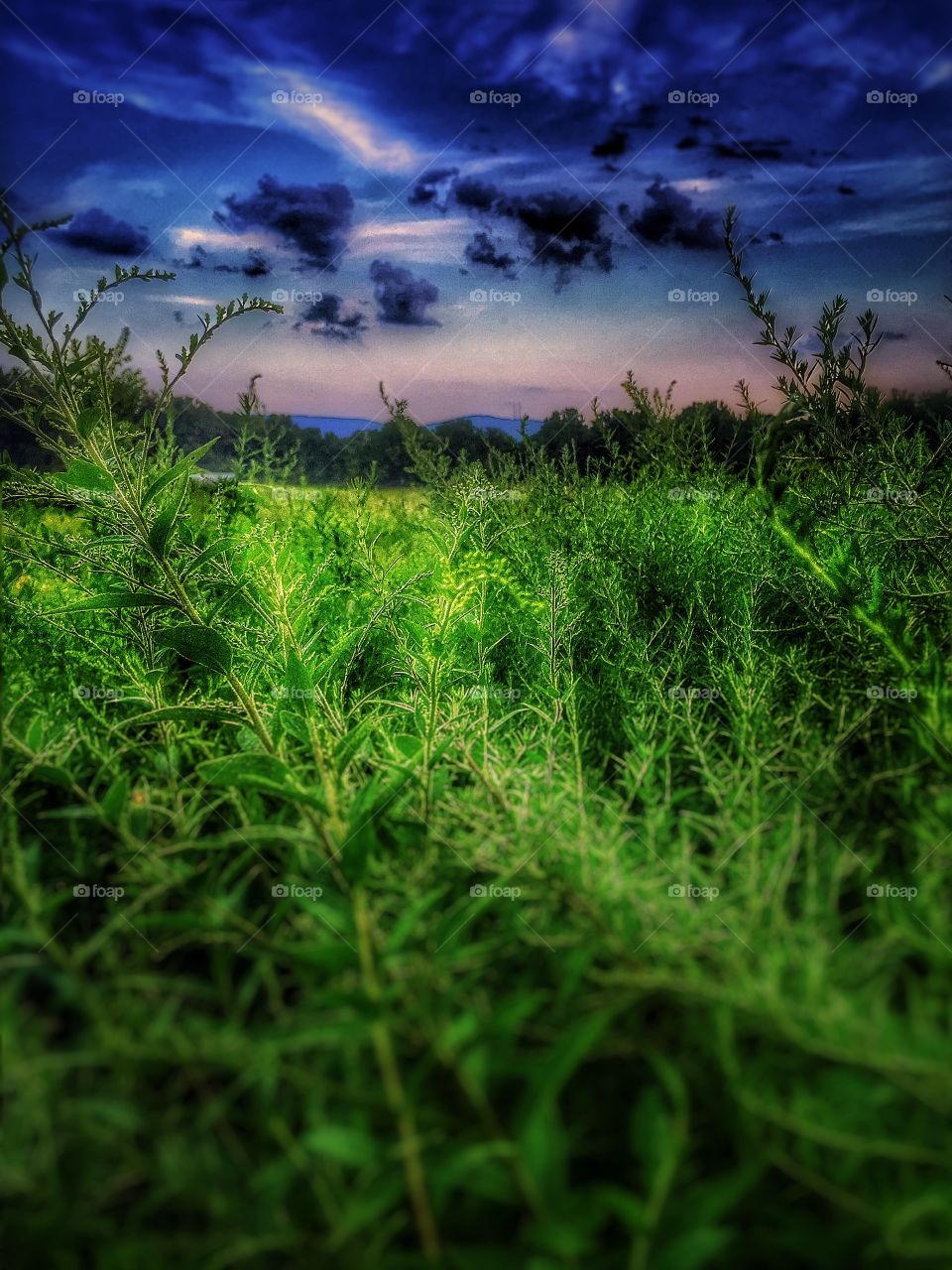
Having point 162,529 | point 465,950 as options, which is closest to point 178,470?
point 162,529

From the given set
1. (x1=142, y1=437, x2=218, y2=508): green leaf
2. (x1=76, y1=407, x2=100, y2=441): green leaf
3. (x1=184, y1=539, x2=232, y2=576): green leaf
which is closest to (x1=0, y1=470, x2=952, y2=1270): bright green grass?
(x1=184, y1=539, x2=232, y2=576): green leaf

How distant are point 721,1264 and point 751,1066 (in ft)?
0.37

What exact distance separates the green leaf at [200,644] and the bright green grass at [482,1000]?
0.33 ft

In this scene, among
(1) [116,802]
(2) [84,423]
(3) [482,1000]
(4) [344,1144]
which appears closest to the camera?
(4) [344,1144]

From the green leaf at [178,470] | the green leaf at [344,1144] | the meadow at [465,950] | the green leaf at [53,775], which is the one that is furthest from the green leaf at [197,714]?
the green leaf at [344,1144]

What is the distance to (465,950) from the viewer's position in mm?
591

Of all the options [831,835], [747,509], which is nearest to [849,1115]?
[831,835]

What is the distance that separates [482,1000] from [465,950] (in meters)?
0.04

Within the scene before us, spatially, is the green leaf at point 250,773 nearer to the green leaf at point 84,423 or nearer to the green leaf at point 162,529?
the green leaf at point 162,529

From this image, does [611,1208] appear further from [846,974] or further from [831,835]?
[831,835]

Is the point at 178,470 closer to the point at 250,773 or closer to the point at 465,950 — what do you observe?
the point at 250,773

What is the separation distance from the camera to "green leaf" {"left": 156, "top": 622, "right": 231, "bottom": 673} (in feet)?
3.55

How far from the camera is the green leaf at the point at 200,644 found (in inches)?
42.6

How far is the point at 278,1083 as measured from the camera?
0.56 metres
